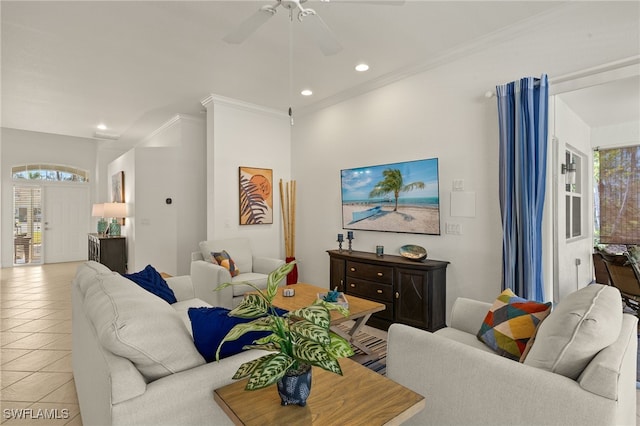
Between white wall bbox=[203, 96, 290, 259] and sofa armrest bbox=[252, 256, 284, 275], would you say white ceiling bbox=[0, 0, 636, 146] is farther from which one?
sofa armrest bbox=[252, 256, 284, 275]

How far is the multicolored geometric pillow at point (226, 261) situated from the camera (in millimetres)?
4020

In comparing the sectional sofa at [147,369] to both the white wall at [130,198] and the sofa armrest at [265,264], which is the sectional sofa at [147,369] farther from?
the white wall at [130,198]

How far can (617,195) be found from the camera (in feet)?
16.4

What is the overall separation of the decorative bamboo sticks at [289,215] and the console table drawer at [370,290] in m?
1.63

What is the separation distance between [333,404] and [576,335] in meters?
1.00

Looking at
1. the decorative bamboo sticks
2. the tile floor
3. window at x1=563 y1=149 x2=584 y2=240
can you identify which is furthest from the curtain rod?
the decorative bamboo sticks

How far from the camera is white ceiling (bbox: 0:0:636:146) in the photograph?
2.72 metres

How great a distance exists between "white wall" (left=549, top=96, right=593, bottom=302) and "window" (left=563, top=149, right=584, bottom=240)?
8 centimetres

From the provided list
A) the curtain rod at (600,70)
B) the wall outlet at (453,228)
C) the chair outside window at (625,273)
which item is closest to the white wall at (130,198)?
the wall outlet at (453,228)

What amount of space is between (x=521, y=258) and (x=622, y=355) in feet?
5.66

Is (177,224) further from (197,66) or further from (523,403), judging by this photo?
(523,403)

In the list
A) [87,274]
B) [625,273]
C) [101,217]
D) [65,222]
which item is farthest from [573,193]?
[65,222]

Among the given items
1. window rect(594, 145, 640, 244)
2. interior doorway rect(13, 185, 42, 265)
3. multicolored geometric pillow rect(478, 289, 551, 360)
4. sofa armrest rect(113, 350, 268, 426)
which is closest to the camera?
sofa armrest rect(113, 350, 268, 426)

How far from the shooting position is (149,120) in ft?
19.4
